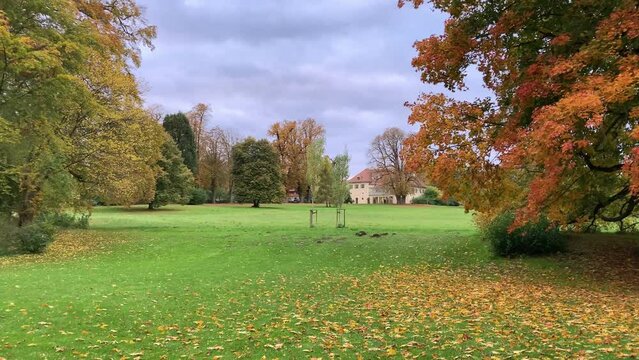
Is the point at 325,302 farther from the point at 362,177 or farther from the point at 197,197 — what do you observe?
the point at 362,177

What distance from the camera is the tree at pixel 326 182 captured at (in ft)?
228

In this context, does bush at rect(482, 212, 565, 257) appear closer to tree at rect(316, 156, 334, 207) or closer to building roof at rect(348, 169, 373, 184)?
tree at rect(316, 156, 334, 207)

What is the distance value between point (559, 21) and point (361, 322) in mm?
8531

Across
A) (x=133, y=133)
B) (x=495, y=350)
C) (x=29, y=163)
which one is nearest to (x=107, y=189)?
(x=133, y=133)

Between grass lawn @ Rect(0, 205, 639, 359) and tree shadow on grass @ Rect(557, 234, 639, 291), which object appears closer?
grass lawn @ Rect(0, 205, 639, 359)

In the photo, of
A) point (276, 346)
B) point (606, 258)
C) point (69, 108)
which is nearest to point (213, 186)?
point (69, 108)

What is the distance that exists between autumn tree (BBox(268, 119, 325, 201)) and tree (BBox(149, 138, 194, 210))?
33515 millimetres

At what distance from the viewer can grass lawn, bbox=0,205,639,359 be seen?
630 centimetres

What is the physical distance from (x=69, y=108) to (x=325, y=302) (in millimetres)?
17430

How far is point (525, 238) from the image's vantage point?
15.6 metres

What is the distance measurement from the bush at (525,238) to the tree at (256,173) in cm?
5042

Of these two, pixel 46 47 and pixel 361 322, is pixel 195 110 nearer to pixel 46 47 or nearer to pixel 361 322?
pixel 46 47

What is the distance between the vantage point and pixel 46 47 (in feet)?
56.0

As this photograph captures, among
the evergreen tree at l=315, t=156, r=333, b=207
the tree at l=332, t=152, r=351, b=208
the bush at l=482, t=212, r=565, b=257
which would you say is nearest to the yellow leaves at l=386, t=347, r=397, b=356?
the bush at l=482, t=212, r=565, b=257
